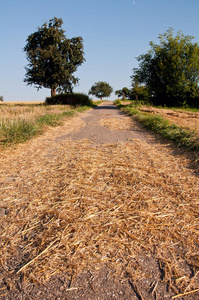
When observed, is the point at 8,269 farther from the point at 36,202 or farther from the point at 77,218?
the point at 36,202

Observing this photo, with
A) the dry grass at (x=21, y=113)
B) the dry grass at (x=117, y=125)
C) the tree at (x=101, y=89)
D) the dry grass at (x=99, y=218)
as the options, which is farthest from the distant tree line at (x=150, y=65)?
the tree at (x=101, y=89)

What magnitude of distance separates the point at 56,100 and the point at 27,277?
2681cm

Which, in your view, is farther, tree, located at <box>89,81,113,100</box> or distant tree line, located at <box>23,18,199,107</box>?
tree, located at <box>89,81,113,100</box>

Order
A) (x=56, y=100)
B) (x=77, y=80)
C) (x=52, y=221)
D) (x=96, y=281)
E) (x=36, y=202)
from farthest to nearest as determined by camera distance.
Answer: (x=77, y=80) → (x=56, y=100) → (x=36, y=202) → (x=52, y=221) → (x=96, y=281)

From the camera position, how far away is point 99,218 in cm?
232

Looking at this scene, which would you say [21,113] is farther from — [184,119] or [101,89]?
[101,89]

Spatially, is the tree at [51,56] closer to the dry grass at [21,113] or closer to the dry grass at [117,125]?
the dry grass at [21,113]

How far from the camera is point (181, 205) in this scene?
2.62 metres

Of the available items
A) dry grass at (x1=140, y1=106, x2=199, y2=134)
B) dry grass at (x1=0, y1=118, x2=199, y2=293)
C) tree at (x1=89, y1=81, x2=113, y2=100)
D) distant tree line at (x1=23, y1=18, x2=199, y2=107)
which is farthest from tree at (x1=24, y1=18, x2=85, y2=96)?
tree at (x1=89, y1=81, x2=113, y2=100)

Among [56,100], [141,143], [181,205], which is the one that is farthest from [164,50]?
[181,205]

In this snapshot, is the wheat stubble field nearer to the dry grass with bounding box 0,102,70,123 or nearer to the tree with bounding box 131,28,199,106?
the dry grass with bounding box 0,102,70,123

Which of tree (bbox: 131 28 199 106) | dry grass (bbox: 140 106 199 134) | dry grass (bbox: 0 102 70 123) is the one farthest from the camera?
tree (bbox: 131 28 199 106)

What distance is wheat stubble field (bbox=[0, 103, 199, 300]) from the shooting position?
153 cm

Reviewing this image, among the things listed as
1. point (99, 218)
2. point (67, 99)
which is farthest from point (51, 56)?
point (99, 218)
